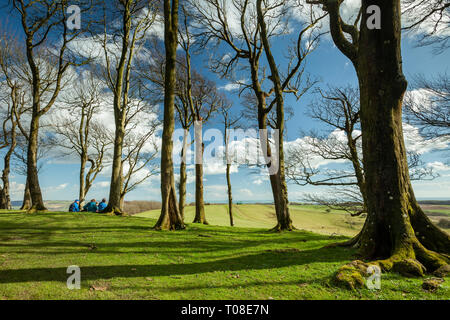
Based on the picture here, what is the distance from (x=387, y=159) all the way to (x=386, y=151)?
0.18 metres

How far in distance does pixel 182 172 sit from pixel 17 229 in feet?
35.7

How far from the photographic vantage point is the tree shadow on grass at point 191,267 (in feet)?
12.7

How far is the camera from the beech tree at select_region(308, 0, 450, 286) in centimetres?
491

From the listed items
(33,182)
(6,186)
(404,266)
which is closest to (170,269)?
(404,266)

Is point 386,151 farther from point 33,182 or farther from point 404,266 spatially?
point 33,182

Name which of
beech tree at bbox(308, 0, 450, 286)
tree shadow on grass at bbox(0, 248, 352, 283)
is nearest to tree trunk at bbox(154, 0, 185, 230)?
tree shadow on grass at bbox(0, 248, 352, 283)

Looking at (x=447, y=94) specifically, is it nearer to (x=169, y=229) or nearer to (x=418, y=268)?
(x=418, y=268)

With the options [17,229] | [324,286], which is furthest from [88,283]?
[17,229]

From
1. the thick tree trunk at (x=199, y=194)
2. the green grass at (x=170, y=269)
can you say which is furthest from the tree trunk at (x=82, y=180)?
the green grass at (x=170, y=269)

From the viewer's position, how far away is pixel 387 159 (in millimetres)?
5105

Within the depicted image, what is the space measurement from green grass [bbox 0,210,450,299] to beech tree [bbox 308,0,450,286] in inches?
36.7

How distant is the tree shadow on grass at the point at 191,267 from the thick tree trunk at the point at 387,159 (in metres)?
1.04

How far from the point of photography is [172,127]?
9.60 metres
